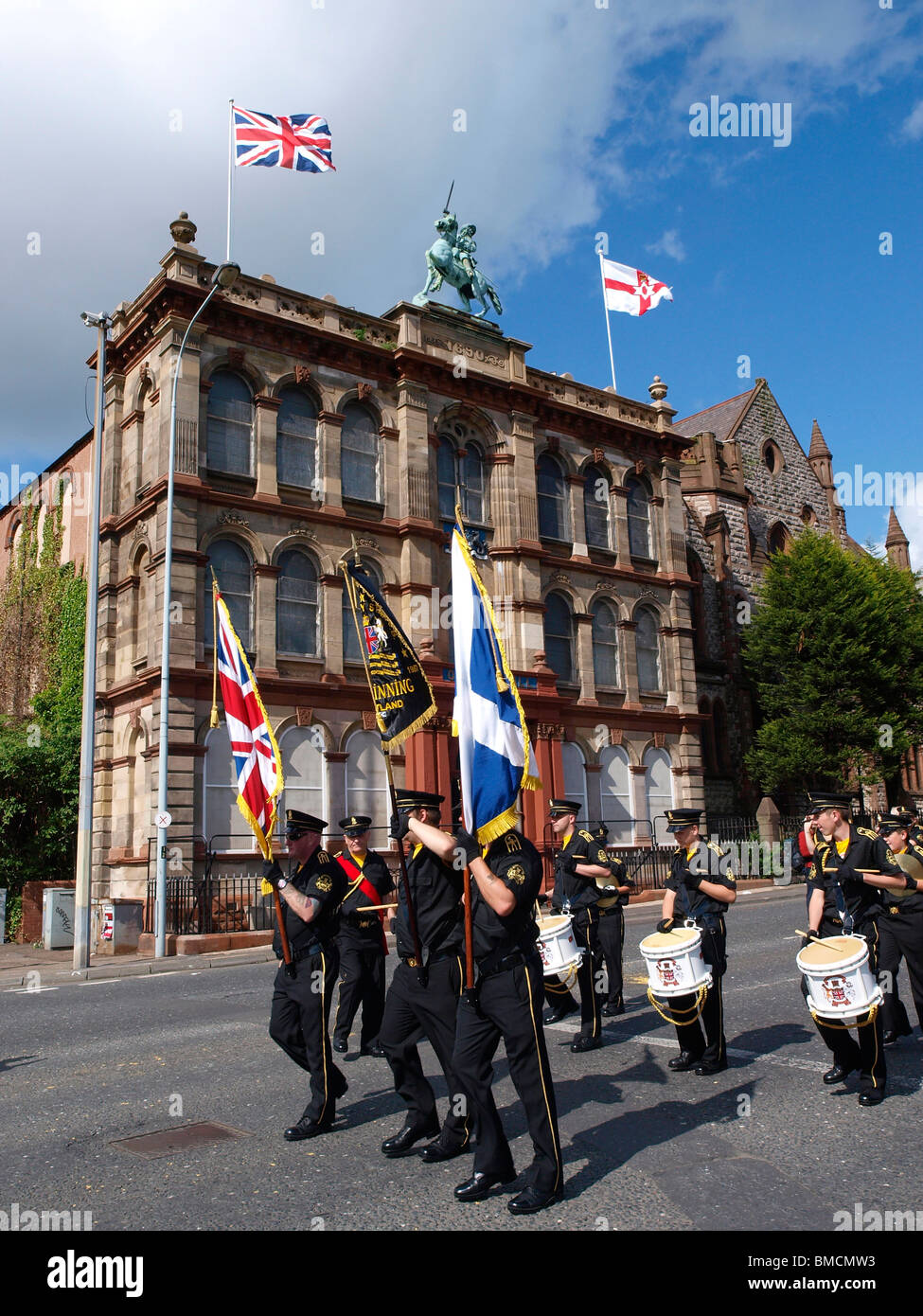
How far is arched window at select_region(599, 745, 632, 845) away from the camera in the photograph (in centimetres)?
2992

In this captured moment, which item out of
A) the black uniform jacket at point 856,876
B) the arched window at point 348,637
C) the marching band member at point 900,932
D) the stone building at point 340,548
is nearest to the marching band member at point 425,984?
the black uniform jacket at point 856,876

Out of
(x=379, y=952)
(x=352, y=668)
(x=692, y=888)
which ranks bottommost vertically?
(x=379, y=952)

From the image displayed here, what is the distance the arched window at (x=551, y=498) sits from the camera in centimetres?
3048

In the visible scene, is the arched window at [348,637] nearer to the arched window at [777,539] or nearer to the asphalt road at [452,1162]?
the asphalt road at [452,1162]

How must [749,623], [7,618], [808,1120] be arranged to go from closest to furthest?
1. [808,1120]
2. [7,618]
3. [749,623]

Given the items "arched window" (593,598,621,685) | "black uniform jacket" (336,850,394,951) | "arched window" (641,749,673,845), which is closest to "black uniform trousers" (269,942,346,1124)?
"black uniform jacket" (336,850,394,951)

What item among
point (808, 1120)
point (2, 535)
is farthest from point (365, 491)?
point (808, 1120)

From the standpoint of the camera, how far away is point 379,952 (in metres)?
9.45

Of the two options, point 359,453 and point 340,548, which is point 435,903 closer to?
point 340,548

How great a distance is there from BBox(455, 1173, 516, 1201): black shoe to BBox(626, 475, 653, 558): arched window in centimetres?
2848

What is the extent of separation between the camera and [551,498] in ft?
101

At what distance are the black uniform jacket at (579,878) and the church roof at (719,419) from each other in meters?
32.9
